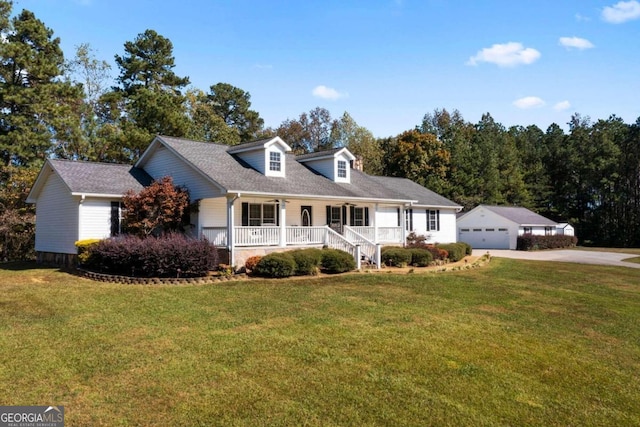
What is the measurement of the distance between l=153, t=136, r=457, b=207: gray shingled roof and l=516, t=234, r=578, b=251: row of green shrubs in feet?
59.6

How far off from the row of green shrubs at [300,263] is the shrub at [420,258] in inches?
157

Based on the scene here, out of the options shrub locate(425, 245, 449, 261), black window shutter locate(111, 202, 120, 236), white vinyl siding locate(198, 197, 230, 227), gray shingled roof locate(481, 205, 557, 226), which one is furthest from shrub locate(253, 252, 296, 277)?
gray shingled roof locate(481, 205, 557, 226)

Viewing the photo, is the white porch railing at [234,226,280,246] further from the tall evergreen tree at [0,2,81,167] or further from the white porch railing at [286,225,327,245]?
the tall evergreen tree at [0,2,81,167]

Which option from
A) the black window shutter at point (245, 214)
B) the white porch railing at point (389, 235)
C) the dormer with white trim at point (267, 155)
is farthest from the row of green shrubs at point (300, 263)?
the white porch railing at point (389, 235)

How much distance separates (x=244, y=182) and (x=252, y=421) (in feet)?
49.4

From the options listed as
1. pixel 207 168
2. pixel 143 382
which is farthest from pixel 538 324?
pixel 207 168

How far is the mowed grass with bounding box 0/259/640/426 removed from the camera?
17.7ft

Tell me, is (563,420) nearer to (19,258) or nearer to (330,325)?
(330,325)

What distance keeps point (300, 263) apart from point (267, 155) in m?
6.92

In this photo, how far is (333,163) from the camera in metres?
25.5

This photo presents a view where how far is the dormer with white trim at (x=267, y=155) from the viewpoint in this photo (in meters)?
21.7

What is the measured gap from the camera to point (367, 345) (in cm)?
802

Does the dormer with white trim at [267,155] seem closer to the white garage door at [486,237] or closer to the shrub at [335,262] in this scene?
the shrub at [335,262]
